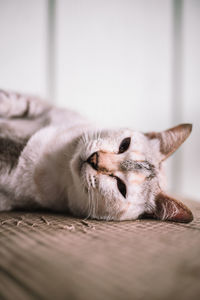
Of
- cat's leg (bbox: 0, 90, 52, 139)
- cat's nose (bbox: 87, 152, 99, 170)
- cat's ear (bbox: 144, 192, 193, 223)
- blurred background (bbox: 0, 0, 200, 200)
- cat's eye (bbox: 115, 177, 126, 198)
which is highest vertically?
blurred background (bbox: 0, 0, 200, 200)

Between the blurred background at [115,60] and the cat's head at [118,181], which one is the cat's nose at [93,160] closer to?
the cat's head at [118,181]

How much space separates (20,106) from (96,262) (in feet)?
3.12

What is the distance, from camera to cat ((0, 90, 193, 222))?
2.93ft

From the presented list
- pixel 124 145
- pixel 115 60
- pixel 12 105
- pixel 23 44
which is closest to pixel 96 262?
pixel 124 145

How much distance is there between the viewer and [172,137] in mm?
1072

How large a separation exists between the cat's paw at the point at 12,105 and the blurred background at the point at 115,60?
0.90 metres

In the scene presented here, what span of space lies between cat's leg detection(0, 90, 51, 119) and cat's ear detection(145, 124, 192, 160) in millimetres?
601

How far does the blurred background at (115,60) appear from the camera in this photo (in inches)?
84.9

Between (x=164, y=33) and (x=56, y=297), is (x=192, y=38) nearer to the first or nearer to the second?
(x=164, y=33)

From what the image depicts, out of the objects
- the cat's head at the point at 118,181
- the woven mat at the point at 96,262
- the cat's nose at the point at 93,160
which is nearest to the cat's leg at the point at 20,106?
the cat's head at the point at 118,181

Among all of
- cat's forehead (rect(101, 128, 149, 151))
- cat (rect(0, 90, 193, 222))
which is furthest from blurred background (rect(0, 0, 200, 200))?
cat's forehead (rect(101, 128, 149, 151))

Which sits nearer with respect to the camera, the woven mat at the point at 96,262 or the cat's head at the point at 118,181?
the woven mat at the point at 96,262

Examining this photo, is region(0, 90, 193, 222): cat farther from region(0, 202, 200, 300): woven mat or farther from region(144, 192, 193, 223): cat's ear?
region(0, 202, 200, 300): woven mat

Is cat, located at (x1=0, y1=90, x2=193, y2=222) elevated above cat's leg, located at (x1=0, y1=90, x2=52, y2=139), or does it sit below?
below
